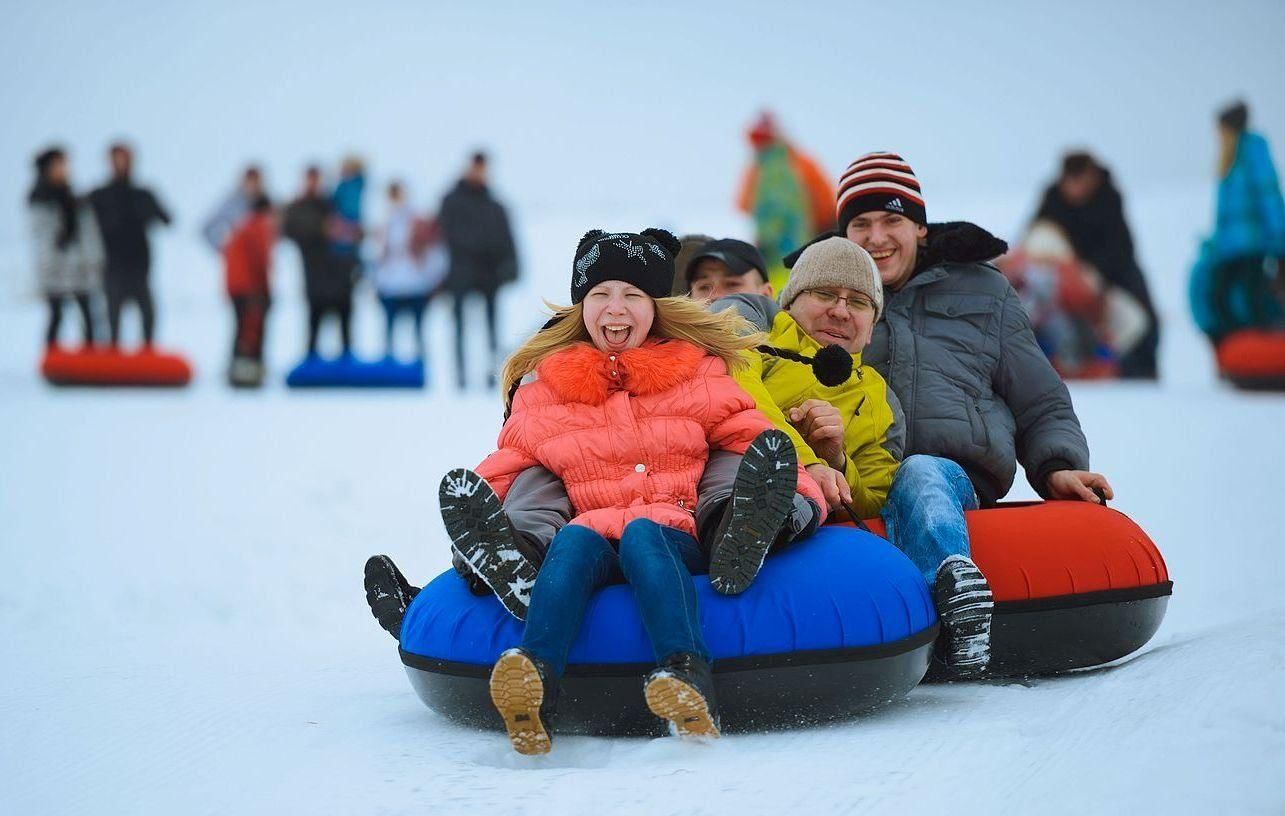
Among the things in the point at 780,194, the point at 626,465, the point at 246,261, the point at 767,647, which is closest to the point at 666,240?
the point at 626,465

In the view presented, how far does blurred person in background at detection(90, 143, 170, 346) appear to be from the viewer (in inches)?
459

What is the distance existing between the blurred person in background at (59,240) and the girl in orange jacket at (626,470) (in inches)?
355

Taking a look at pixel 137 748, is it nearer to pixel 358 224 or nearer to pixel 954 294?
pixel 954 294

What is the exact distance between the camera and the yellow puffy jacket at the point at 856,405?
13.2 ft

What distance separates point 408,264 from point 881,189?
7851mm

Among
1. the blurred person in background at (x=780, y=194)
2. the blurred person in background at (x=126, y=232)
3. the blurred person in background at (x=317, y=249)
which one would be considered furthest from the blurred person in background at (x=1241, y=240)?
the blurred person in background at (x=126, y=232)

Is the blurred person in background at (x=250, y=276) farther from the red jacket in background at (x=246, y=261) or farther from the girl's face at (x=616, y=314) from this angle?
the girl's face at (x=616, y=314)

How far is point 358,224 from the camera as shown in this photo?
1180 centimetres

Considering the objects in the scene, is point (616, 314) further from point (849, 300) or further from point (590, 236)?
point (849, 300)

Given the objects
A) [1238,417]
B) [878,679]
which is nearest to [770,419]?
[878,679]

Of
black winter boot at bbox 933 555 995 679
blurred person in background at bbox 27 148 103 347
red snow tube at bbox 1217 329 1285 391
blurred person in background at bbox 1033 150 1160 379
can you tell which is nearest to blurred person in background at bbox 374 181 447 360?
blurred person in background at bbox 27 148 103 347

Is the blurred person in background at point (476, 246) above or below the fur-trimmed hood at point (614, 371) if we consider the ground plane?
above

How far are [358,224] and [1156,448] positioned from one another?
659cm

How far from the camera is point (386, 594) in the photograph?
13.0 feet
